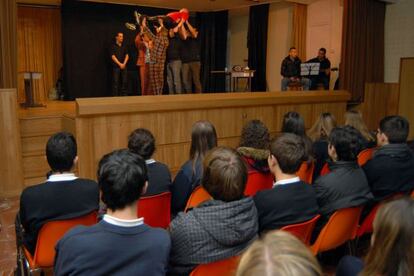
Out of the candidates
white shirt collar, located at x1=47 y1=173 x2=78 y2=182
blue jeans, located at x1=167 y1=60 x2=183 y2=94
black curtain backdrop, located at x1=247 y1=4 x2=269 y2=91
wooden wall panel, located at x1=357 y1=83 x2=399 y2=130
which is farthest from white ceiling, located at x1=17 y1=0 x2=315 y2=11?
white shirt collar, located at x1=47 y1=173 x2=78 y2=182

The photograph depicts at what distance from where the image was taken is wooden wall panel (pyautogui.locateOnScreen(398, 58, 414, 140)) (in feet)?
26.5

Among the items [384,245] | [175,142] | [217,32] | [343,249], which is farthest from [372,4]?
[384,245]

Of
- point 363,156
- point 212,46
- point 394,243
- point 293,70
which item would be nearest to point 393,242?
point 394,243

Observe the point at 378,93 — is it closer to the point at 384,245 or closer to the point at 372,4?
the point at 372,4

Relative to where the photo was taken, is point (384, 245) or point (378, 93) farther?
point (378, 93)

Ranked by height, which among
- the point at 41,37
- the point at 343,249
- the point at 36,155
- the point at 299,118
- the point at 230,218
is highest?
the point at 41,37

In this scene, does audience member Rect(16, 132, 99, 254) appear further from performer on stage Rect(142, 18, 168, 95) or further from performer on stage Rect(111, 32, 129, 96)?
performer on stage Rect(111, 32, 129, 96)

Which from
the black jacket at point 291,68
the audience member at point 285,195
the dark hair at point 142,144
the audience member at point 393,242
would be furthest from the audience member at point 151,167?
the black jacket at point 291,68

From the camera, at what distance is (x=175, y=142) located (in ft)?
16.9

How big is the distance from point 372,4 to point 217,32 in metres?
4.56

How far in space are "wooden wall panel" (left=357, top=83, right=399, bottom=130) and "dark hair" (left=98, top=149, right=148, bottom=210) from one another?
25.2 ft

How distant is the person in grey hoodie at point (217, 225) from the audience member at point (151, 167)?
0.84 metres

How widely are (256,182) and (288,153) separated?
2.15ft

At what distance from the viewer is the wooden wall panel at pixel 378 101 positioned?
27.2 ft
